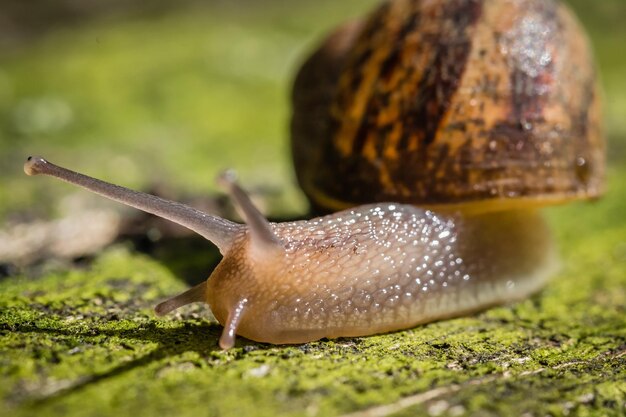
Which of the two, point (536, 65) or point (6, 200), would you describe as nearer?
point (536, 65)

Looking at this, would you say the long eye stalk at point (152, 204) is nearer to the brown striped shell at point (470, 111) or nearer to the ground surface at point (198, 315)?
the ground surface at point (198, 315)

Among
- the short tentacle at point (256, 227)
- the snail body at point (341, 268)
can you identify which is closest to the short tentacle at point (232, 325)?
the snail body at point (341, 268)

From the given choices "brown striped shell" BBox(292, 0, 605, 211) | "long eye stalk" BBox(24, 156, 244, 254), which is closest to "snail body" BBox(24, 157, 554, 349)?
"long eye stalk" BBox(24, 156, 244, 254)

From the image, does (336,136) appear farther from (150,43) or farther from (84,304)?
(150,43)

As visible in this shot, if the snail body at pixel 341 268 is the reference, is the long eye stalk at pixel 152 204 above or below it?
above

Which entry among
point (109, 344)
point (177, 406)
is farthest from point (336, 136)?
point (177, 406)

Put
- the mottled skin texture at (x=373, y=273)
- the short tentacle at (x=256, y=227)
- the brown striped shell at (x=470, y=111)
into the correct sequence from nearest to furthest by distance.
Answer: the short tentacle at (x=256, y=227)
the mottled skin texture at (x=373, y=273)
the brown striped shell at (x=470, y=111)

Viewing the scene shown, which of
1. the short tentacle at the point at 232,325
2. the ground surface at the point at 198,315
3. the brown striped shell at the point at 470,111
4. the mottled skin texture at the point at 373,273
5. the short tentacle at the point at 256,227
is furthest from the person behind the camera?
the brown striped shell at the point at 470,111

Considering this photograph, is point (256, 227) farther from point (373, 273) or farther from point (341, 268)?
point (373, 273)
